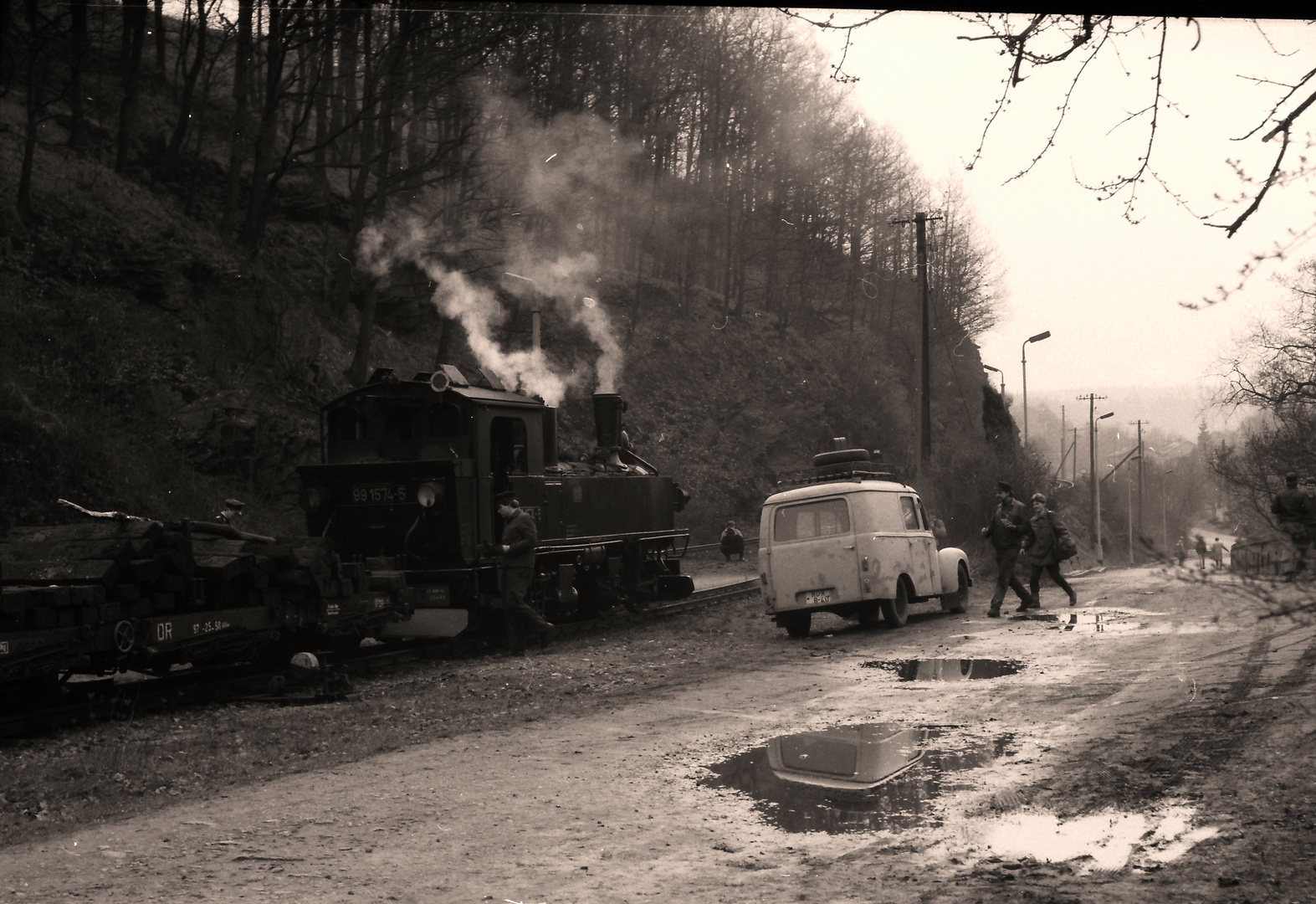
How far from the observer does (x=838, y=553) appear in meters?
15.1

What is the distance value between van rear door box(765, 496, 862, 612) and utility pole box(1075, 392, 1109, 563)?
95.0 ft

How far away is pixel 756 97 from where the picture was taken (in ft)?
125

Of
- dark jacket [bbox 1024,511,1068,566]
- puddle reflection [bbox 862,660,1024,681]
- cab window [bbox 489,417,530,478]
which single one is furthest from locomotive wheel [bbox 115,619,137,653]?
dark jacket [bbox 1024,511,1068,566]

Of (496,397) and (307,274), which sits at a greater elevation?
(307,274)

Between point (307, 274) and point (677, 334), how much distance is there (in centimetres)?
1714

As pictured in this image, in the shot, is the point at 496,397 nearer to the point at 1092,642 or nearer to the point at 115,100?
the point at 1092,642

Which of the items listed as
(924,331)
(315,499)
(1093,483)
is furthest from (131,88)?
(1093,483)

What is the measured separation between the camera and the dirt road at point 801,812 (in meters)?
5.07

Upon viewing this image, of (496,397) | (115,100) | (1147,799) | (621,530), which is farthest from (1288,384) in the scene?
(115,100)

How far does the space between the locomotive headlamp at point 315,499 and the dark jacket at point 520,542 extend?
2.44 metres

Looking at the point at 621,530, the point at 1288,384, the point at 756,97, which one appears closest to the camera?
the point at 1288,384

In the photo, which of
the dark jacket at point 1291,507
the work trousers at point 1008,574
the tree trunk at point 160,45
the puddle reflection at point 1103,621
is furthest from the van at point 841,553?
the tree trunk at point 160,45

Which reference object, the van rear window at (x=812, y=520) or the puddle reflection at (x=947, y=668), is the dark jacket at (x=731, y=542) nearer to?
the van rear window at (x=812, y=520)

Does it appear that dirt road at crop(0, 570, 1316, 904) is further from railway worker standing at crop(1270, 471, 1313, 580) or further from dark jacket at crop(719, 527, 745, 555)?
dark jacket at crop(719, 527, 745, 555)
